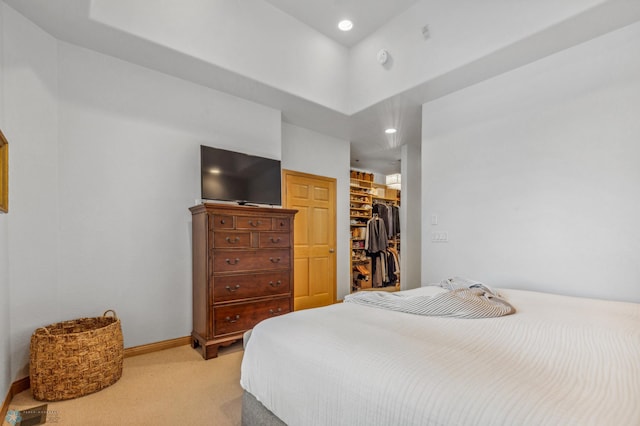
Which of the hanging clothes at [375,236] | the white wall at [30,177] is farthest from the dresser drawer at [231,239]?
the hanging clothes at [375,236]

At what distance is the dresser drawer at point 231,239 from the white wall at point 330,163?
153 centimetres

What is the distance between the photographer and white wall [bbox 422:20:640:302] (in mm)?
2191

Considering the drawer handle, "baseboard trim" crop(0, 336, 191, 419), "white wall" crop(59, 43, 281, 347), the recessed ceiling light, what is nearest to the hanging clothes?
the recessed ceiling light

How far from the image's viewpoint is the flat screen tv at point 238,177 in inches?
113

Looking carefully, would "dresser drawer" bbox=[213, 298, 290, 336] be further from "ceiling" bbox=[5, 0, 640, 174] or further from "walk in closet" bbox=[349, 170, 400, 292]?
"walk in closet" bbox=[349, 170, 400, 292]

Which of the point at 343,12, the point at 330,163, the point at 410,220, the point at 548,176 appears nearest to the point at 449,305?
the point at 548,176

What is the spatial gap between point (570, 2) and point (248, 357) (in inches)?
114

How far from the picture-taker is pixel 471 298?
5.15 feet

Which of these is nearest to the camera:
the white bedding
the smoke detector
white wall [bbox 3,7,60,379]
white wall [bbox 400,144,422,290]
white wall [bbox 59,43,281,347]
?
the white bedding

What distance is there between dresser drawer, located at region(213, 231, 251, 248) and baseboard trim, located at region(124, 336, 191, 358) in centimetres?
98

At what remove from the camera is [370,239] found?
237 inches

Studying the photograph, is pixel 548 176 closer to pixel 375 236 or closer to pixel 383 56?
pixel 383 56

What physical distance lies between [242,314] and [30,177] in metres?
1.80

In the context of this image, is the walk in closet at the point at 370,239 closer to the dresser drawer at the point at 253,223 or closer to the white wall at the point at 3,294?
the dresser drawer at the point at 253,223
